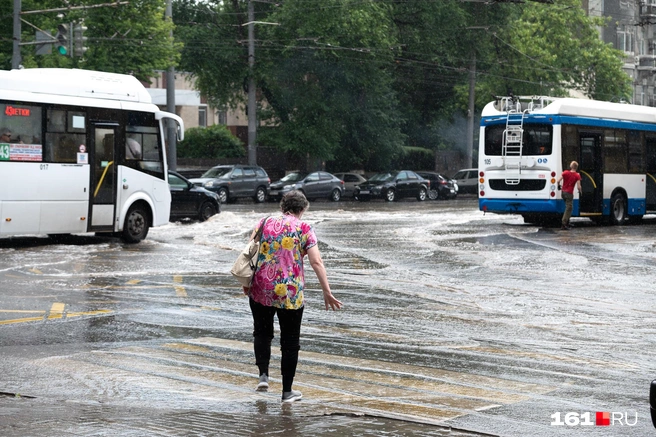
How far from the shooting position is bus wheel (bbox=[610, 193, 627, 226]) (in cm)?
3022

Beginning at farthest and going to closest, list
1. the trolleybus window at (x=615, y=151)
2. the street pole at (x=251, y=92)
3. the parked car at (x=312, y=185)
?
the street pole at (x=251, y=92) < the parked car at (x=312, y=185) < the trolleybus window at (x=615, y=151)

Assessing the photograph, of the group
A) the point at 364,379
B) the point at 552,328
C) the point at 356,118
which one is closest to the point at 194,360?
the point at 364,379

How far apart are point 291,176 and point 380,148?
32.0 feet

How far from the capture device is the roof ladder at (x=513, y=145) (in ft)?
94.5

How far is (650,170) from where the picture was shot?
104 feet

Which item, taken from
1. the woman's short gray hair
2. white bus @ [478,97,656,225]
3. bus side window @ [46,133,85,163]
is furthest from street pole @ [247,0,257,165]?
the woman's short gray hair

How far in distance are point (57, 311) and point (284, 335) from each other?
5.38 meters

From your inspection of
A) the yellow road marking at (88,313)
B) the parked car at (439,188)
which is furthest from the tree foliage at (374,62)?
the yellow road marking at (88,313)

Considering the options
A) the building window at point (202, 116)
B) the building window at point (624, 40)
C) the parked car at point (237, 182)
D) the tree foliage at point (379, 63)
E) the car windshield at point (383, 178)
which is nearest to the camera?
the parked car at point (237, 182)

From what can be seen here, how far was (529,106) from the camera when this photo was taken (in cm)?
2908

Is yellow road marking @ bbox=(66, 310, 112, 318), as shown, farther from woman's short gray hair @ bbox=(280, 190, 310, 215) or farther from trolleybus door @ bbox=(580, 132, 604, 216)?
trolleybus door @ bbox=(580, 132, 604, 216)

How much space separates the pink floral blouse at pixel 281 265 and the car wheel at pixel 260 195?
3938 centimetres

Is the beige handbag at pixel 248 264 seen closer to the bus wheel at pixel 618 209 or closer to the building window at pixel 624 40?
the bus wheel at pixel 618 209

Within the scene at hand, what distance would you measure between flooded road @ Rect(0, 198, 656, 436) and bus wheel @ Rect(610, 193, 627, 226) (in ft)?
33.5
